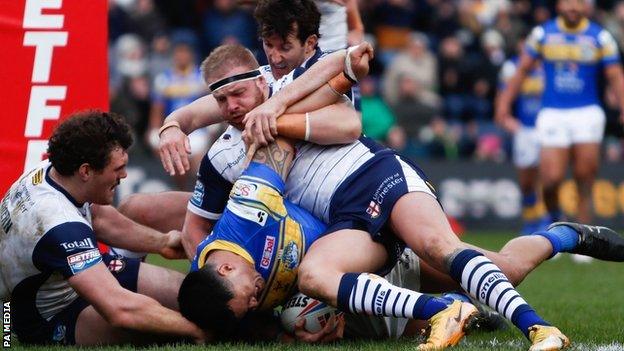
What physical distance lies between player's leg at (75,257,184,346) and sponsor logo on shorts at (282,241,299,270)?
1.96ft

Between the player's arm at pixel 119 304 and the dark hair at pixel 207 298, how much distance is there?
0.34ft

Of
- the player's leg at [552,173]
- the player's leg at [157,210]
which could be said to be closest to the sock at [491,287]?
the player's leg at [157,210]

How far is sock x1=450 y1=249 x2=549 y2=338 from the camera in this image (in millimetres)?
5926

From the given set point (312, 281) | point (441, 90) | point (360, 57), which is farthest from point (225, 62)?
point (441, 90)

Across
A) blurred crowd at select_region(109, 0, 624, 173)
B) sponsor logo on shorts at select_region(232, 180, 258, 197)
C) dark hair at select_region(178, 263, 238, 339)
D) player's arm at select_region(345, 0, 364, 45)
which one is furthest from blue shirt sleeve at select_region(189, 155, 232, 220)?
blurred crowd at select_region(109, 0, 624, 173)

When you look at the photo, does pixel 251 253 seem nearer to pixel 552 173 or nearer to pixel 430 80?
pixel 552 173

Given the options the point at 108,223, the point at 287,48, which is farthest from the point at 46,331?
the point at 287,48

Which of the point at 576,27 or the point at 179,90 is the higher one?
the point at 576,27

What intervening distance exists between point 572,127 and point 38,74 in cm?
665

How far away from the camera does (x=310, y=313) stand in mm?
6461

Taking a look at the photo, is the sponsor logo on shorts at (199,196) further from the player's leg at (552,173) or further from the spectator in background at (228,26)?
the spectator in background at (228,26)

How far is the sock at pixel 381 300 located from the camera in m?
5.98

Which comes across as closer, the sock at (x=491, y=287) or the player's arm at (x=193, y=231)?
the sock at (x=491, y=287)

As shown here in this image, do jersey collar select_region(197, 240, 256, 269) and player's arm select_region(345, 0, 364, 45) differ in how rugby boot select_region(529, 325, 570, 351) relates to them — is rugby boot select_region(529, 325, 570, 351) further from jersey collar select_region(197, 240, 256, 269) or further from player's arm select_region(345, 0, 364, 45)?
player's arm select_region(345, 0, 364, 45)
